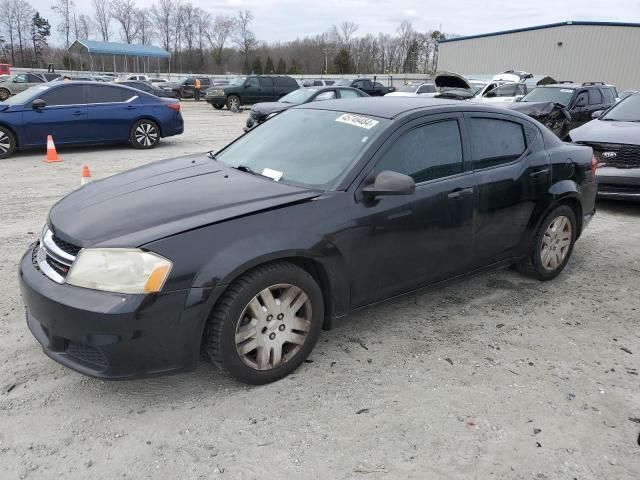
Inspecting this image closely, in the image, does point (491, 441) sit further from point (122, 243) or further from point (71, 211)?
point (71, 211)

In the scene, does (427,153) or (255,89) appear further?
(255,89)

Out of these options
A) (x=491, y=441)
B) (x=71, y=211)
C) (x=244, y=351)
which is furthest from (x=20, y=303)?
(x=491, y=441)

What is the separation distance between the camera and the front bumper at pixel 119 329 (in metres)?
2.57

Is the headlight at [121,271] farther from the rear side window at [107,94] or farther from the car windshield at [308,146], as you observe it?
the rear side window at [107,94]

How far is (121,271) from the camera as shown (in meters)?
2.62

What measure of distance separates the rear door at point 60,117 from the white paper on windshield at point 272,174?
8.76 metres

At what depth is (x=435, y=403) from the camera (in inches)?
117

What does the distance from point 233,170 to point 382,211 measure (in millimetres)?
1106

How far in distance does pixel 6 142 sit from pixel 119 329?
961cm

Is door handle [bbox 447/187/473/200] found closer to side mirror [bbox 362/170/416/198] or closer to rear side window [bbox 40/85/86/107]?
side mirror [bbox 362/170/416/198]

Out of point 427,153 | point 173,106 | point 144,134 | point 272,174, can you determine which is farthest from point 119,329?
point 173,106

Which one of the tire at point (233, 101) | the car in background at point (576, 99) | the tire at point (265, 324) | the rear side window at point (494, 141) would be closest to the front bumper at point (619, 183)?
the rear side window at point (494, 141)

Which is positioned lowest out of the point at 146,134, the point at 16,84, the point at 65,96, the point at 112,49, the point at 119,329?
the point at 119,329

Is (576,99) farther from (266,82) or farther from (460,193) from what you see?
(266,82)
